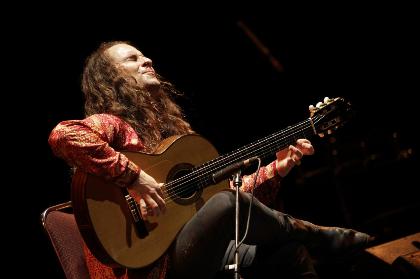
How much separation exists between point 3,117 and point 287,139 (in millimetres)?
2169

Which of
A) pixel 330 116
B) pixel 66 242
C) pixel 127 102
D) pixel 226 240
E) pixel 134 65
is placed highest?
pixel 134 65

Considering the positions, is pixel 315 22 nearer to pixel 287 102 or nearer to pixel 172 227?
pixel 287 102

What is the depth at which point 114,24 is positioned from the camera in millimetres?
3961

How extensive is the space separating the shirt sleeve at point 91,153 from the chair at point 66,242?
298mm

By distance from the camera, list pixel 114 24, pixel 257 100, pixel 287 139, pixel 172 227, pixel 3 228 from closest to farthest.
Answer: pixel 172 227, pixel 287 139, pixel 3 228, pixel 114 24, pixel 257 100

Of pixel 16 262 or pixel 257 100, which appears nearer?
pixel 16 262

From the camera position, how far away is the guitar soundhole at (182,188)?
7.11ft

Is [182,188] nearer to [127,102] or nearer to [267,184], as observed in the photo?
[267,184]

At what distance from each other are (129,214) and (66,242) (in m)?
0.37

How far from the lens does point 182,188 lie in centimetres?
219

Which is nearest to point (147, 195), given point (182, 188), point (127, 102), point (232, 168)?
point (182, 188)

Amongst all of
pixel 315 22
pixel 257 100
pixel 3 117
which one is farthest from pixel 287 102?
pixel 3 117

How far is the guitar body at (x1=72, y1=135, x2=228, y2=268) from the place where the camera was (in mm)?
1874

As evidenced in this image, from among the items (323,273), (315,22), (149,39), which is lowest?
(323,273)
